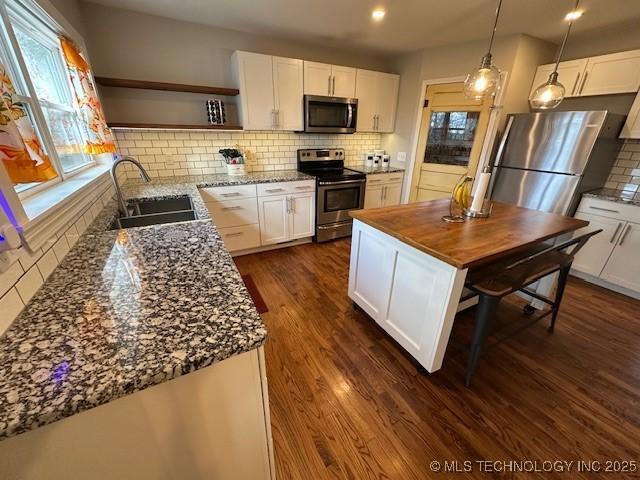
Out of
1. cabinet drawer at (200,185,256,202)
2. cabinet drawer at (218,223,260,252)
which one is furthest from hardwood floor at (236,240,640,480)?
cabinet drawer at (200,185,256,202)

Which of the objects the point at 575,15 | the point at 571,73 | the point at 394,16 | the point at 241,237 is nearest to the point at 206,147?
the point at 241,237

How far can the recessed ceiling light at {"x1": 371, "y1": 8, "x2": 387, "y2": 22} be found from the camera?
226cm

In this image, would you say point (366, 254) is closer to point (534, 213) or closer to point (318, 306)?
point (318, 306)

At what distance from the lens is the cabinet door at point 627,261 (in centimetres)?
233

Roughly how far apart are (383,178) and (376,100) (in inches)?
42.9

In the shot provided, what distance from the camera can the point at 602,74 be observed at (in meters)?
2.48

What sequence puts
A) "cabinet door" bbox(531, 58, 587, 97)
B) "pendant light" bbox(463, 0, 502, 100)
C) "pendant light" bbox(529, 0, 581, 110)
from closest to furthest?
"pendant light" bbox(463, 0, 502, 100)
"pendant light" bbox(529, 0, 581, 110)
"cabinet door" bbox(531, 58, 587, 97)

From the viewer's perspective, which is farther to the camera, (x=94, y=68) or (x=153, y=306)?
(x=94, y=68)

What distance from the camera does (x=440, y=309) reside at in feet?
4.67

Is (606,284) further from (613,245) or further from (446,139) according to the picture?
(446,139)

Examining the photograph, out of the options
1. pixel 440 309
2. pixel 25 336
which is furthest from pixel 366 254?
pixel 25 336

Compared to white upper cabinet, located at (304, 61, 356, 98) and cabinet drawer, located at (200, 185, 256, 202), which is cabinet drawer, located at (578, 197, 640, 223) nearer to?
white upper cabinet, located at (304, 61, 356, 98)

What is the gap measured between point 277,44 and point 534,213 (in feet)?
10.5

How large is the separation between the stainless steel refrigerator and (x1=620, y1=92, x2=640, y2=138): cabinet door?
52 mm
